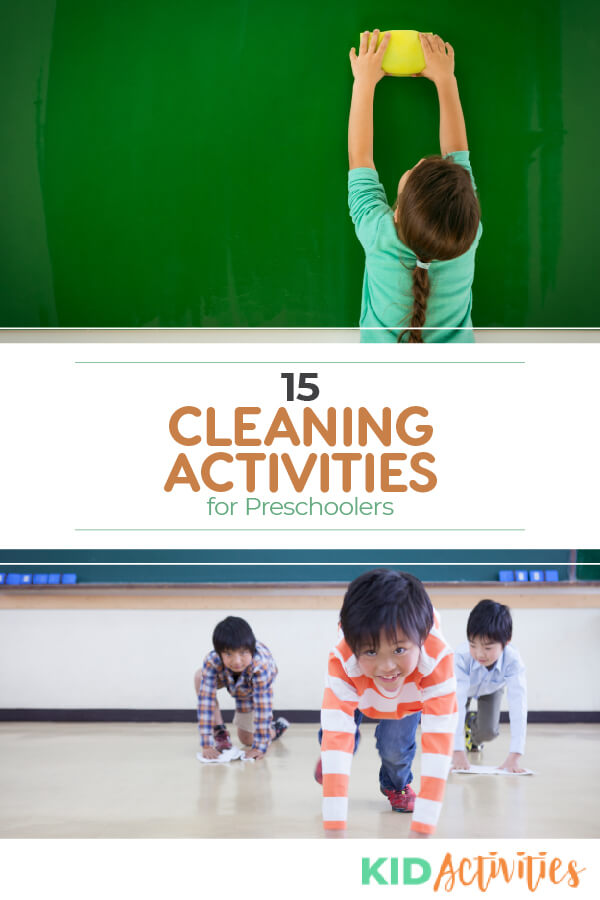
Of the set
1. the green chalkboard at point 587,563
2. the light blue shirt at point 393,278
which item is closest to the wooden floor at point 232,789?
the green chalkboard at point 587,563

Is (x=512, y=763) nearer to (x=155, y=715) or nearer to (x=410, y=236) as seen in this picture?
(x=155, y=715)

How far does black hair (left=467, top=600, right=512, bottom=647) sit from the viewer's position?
176 centimetres

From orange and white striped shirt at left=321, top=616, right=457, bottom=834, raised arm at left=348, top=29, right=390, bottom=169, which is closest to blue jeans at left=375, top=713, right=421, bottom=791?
orange and white striped shirt at left=321, top=616, right=457, bottom=834

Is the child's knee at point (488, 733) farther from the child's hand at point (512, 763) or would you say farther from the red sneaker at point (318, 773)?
the red sneaker at point (318, 773)

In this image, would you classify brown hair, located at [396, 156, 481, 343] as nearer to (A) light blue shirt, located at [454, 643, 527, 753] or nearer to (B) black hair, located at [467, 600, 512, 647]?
(B) black hair, located at [467, 600, 512, 647]

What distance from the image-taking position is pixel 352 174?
176cm

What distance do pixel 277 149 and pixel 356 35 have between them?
12.1 inches

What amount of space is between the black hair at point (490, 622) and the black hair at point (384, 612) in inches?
12.8

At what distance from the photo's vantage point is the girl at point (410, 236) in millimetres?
1695

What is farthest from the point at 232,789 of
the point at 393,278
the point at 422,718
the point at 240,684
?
the point at 393,278

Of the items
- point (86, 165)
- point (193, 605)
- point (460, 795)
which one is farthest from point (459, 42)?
point (460, 795)
